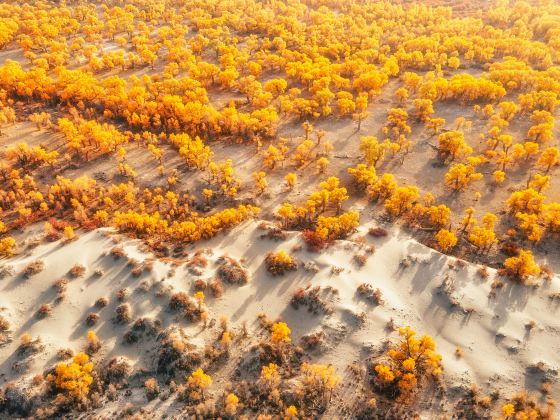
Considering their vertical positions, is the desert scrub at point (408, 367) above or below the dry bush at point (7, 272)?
below

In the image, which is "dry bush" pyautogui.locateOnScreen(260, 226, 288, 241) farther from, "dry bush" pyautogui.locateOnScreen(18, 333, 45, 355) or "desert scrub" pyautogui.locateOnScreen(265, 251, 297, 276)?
"dry bush" pyautogui.locateOnScreen(18, 333, 45, 355)

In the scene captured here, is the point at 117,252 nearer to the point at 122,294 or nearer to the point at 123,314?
the point at 122,294

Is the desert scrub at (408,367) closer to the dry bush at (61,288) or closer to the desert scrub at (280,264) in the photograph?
the desert scrub at (280,264)

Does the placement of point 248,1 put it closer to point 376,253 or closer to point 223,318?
point 376,253

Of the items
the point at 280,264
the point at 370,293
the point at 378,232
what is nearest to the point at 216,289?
the point at 280,264

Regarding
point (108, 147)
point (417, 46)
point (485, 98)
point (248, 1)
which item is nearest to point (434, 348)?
point (108, 147)

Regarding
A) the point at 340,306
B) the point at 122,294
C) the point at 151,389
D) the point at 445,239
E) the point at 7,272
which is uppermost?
the point at 7,272

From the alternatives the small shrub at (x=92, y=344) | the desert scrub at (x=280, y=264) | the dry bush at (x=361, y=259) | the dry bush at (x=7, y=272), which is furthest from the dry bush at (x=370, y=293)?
the dry bush at (x=7, y=272)
